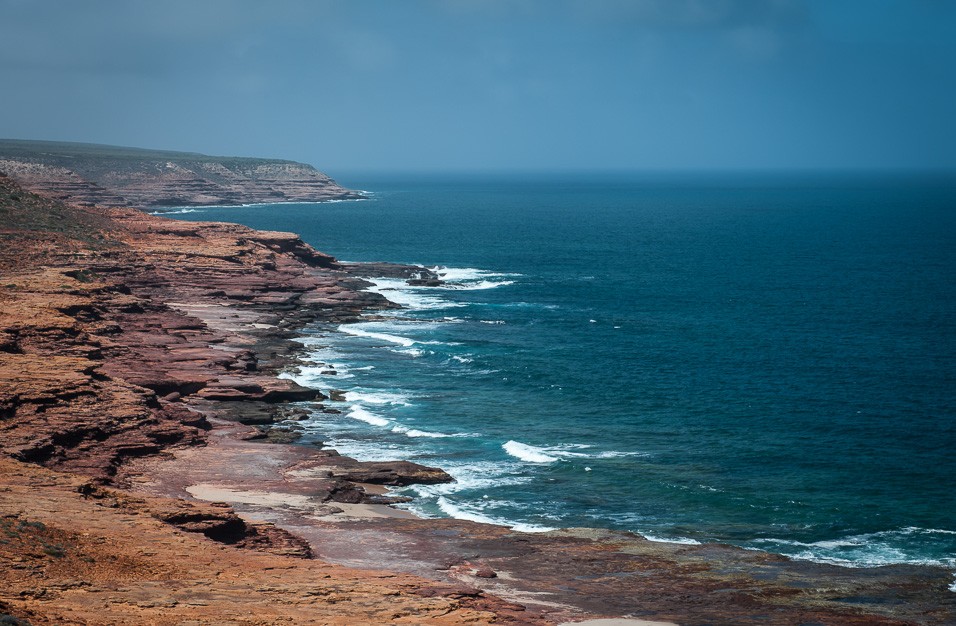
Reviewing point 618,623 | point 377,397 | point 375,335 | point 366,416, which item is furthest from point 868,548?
point 375,335

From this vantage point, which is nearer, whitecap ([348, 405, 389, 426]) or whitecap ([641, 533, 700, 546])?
whitecap ([641, 533, 700, 546])

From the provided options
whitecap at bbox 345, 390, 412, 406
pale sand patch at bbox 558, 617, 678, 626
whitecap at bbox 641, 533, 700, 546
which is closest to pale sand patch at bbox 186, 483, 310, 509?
whitecap at bbox 641, 533, 700, 546

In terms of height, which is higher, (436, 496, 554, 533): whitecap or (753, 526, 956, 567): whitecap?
(753, 526, 956, 567): whitecap

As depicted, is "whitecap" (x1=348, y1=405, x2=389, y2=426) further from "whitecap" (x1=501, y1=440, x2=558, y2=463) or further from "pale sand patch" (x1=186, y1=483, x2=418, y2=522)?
"pale sand patch" (x1=186, y1=483, x2=418, y2=522)

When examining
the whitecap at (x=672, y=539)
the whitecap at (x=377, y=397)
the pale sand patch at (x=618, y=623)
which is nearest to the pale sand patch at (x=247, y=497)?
the whitecap at (x=672, y=539)

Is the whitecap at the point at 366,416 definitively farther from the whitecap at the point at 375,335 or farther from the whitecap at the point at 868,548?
the whitecap at the point at 868,548

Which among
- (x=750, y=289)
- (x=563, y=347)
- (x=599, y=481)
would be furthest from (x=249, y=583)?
(x=750, y=289)

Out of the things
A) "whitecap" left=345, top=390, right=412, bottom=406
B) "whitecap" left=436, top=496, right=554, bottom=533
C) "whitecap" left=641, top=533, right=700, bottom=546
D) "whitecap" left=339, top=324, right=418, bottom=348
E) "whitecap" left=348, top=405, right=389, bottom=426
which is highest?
"whitecap" left=339, top=324, right=418, bottom=348

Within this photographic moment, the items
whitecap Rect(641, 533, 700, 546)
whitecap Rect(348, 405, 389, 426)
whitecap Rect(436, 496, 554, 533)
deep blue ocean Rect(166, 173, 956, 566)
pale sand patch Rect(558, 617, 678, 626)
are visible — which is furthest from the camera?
whitecap Rect(348, 405, 389, 426)
